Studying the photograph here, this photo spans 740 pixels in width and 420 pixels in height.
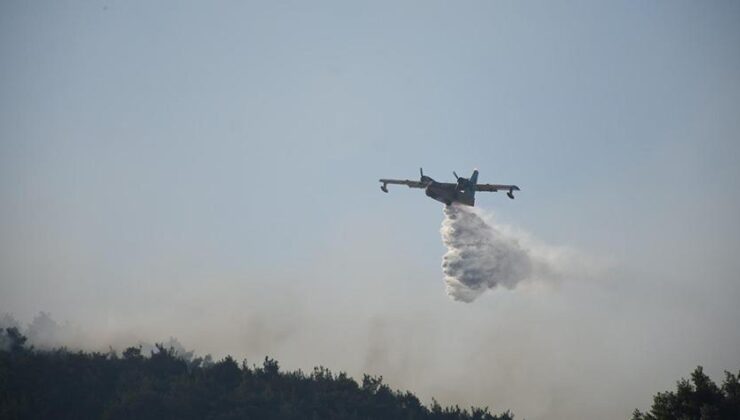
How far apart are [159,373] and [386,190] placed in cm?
4193

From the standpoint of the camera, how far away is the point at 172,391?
92.4 meters

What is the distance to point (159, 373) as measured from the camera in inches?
4107

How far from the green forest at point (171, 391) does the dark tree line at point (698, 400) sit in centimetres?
4593

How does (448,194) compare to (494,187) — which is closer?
(448,194)

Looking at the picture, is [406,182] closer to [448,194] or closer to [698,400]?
[448,194]

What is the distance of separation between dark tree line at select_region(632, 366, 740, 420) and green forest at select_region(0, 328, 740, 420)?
151ft

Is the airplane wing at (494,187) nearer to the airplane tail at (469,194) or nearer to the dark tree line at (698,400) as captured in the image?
the airplane tail at (469,194)

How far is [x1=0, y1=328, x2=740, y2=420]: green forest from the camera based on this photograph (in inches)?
3521

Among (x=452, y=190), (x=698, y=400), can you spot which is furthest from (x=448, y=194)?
(x=698, y=400)

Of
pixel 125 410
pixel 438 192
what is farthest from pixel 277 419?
pixel 438 192

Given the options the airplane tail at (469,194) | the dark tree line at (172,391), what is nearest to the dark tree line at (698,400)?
the airplane tail at (469,194)

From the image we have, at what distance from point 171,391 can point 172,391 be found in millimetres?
308

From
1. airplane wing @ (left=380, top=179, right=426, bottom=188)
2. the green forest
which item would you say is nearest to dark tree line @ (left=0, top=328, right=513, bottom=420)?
the green forest

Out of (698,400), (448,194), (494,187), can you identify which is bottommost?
(698,400)
